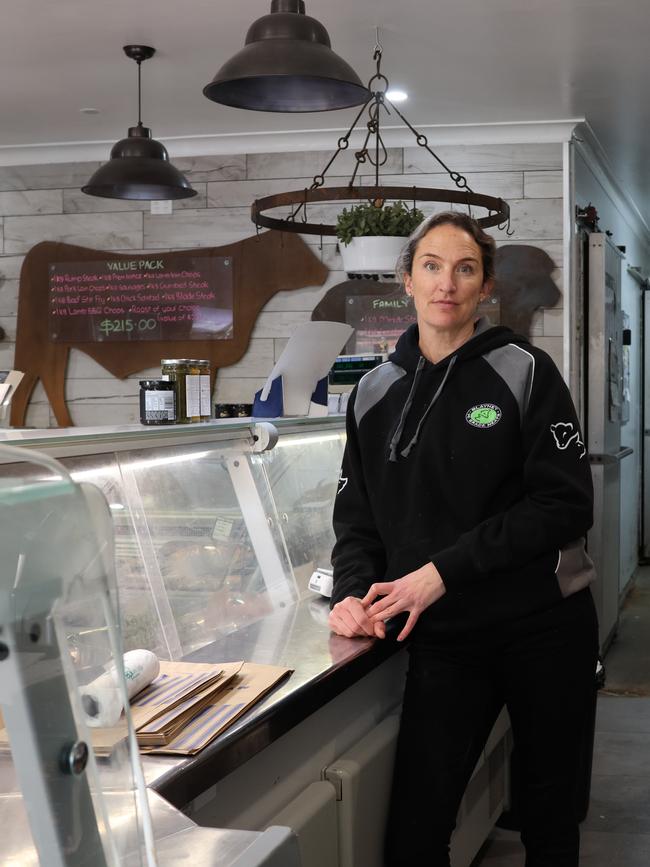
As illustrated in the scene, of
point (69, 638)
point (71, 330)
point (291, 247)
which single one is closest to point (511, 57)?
point (291, 247)

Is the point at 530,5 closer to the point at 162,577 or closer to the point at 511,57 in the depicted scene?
the point at 511,57

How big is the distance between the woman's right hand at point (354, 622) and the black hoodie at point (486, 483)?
86 millimetres

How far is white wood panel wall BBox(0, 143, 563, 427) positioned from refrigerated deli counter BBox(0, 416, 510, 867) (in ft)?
10.9

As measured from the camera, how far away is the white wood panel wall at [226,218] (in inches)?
228

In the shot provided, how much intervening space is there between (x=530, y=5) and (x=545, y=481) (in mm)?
2717

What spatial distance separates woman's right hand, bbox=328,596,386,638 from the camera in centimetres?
209

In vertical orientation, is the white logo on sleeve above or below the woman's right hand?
above

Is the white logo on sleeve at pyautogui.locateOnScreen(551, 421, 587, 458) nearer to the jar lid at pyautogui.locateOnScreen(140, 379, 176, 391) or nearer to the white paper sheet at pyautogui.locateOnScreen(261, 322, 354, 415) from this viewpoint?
the jar lid at pyautogui.locateOnScreen(140, 379, 176, 391)

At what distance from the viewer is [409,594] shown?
78.2 inches

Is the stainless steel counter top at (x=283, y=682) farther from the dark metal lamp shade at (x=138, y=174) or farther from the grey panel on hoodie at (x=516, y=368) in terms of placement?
the dark metal lamp shade at (x=138, y=174)

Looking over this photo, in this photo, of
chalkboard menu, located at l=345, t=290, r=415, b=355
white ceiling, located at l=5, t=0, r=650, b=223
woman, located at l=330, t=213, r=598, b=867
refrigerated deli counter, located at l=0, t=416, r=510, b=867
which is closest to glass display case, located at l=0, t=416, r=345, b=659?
refrigerated deli counter, located at l=0, t=416, r=510, b=867

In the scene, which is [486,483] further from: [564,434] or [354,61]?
[354,61]

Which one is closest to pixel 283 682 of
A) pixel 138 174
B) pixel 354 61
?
pixel 138 174

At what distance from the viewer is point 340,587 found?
2186 millimetres
